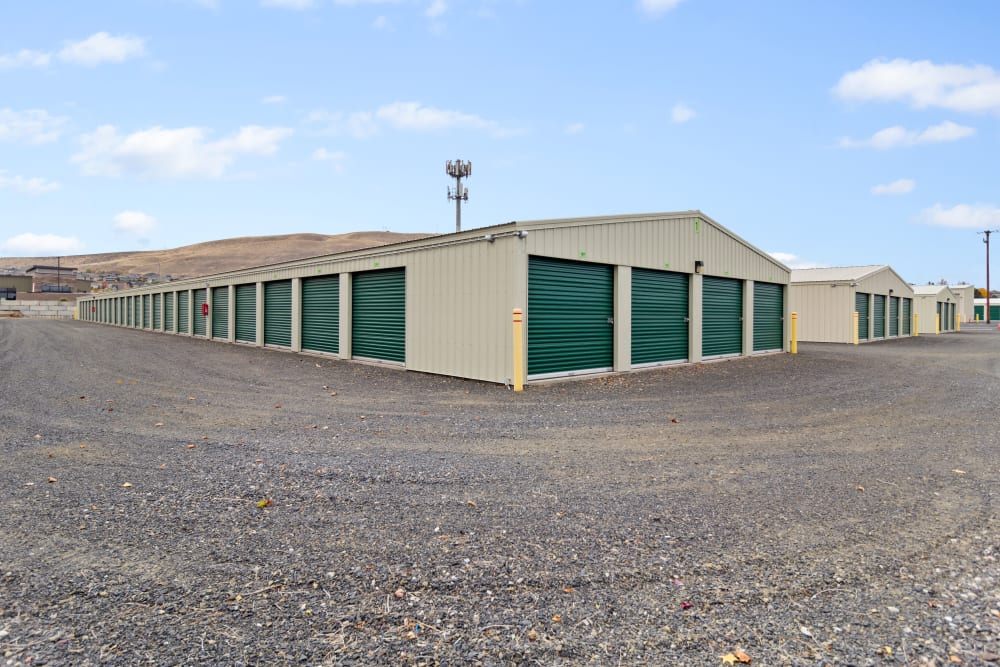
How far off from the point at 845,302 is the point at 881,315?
4.47m

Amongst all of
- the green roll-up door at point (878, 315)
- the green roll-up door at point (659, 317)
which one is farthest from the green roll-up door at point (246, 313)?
the green roll-up door at point (878, 315)

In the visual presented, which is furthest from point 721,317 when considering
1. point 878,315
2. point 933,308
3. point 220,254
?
point 220,254

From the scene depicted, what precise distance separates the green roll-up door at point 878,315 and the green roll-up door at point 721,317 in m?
14.4

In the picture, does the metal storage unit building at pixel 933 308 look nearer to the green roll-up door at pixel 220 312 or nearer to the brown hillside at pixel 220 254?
the green roll-up door at pixel 220 312

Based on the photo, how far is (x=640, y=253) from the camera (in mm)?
13609

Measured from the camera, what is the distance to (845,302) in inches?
1008

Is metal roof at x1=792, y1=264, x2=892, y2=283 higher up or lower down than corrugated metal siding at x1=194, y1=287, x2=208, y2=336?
higher up

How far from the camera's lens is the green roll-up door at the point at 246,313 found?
21.7 metres

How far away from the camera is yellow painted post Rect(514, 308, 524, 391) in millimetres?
10523

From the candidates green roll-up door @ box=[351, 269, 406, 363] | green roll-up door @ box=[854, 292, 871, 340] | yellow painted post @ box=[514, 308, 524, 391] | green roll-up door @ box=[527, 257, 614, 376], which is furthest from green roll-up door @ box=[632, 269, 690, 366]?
green roll-up door @ box=[854, 292, 871, 340]

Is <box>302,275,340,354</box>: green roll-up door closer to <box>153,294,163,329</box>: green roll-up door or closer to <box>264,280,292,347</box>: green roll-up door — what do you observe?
<box>264,280,292,347</box>: green roll-up door

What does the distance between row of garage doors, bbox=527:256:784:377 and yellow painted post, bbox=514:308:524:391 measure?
0.50 m

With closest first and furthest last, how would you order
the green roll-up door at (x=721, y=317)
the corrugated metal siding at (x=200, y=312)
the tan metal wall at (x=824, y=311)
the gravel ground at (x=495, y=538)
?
1. the gravel ground at (x=495, y=538)
2. the green roll-up door at (x=721, y=317)
3. the tan metal wall at (x=824, y=311)
4. the corrugated metal siding at (x=200, y=312)

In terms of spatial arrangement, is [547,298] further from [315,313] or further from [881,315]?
[881,315]
